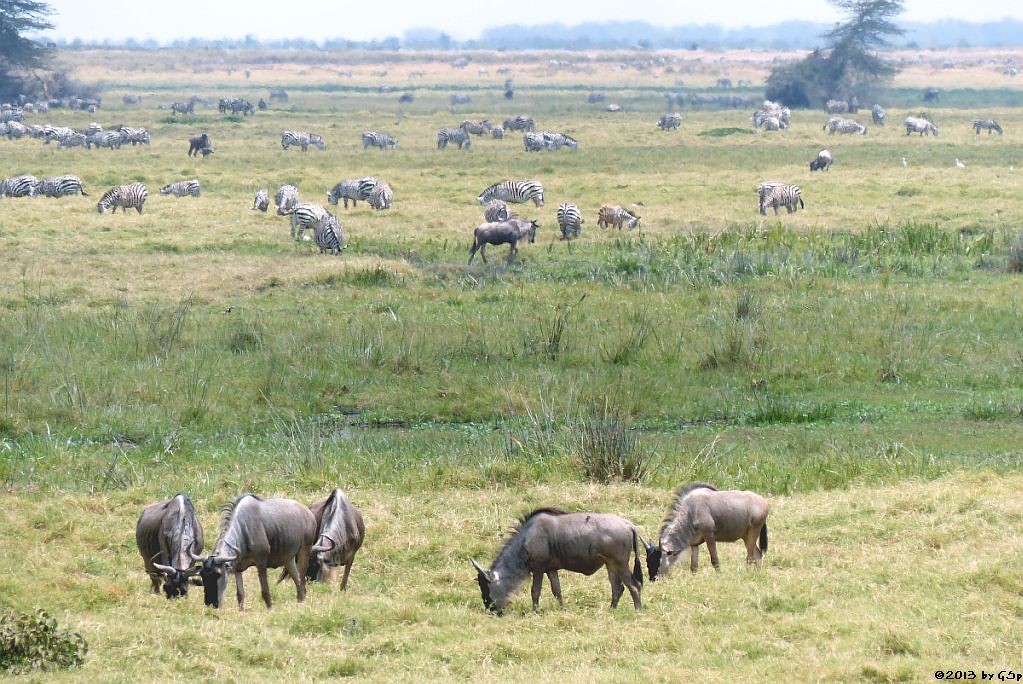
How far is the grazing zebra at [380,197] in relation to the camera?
82.5 feet

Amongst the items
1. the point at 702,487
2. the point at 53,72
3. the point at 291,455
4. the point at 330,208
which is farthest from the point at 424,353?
the point at 53,72

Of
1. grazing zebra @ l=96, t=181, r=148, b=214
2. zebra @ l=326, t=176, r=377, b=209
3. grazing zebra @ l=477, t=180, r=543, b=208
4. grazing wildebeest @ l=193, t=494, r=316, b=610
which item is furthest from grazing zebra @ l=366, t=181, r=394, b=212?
grazing wildebeest @ l=193, t=494, r=316, b=610

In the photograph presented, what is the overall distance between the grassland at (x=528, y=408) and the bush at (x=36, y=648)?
0.82 ft

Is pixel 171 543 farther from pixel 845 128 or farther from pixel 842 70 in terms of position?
pixel 842 70

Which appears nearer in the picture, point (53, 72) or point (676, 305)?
point (676, 305)

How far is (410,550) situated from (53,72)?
61582 mm

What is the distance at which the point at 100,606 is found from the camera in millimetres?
7348

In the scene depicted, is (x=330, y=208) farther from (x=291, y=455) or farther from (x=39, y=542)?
(x=39, y=542)

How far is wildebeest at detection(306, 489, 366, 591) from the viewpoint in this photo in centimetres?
759

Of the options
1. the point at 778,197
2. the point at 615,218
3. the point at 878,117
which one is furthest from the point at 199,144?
the point at 878,117

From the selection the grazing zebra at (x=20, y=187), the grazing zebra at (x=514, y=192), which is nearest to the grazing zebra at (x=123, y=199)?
the grazing zebra at (x=20, y=187)

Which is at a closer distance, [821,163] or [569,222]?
[569,222]

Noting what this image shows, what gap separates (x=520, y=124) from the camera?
157ft

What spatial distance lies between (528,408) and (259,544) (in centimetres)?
507
